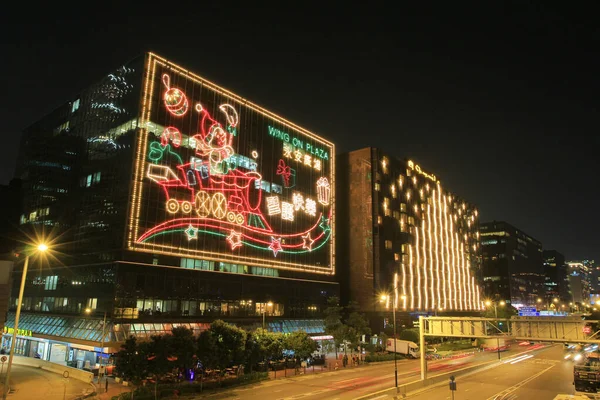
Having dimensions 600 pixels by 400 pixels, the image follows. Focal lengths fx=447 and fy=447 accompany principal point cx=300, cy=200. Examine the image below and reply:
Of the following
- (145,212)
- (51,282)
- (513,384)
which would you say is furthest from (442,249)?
(51,282)

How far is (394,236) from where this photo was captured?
360 ft

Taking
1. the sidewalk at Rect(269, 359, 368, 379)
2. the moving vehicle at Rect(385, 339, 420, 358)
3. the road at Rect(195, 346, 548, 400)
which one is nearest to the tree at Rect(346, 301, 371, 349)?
the sidewalk at Rect(269, 359, 368, 379)

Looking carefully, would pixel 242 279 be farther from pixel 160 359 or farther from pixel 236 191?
pixel 160 359

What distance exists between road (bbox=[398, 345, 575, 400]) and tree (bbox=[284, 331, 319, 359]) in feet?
61.8

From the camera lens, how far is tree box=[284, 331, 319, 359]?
60.1 meters

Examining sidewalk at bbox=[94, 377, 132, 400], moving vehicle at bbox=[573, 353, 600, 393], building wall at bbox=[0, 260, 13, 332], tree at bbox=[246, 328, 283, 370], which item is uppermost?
building wall at bbox=[0, 260, 13, 332]

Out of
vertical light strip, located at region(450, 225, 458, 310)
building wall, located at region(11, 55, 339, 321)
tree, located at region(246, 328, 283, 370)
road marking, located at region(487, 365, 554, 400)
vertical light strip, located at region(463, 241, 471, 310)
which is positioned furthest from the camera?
vertical light strip, located at region(463, 241, 471, 310)

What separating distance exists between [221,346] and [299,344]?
621 inches

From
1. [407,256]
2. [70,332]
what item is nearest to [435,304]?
[407,256]

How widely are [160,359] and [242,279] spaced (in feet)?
110

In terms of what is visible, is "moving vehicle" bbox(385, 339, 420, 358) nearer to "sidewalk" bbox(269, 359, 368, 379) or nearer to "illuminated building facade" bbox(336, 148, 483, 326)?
"sidewalk" bbox(269, 359, 368, 379)

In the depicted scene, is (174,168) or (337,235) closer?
(174,168)

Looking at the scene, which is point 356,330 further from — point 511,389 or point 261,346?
point 511,389

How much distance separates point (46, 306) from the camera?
69562 mm
